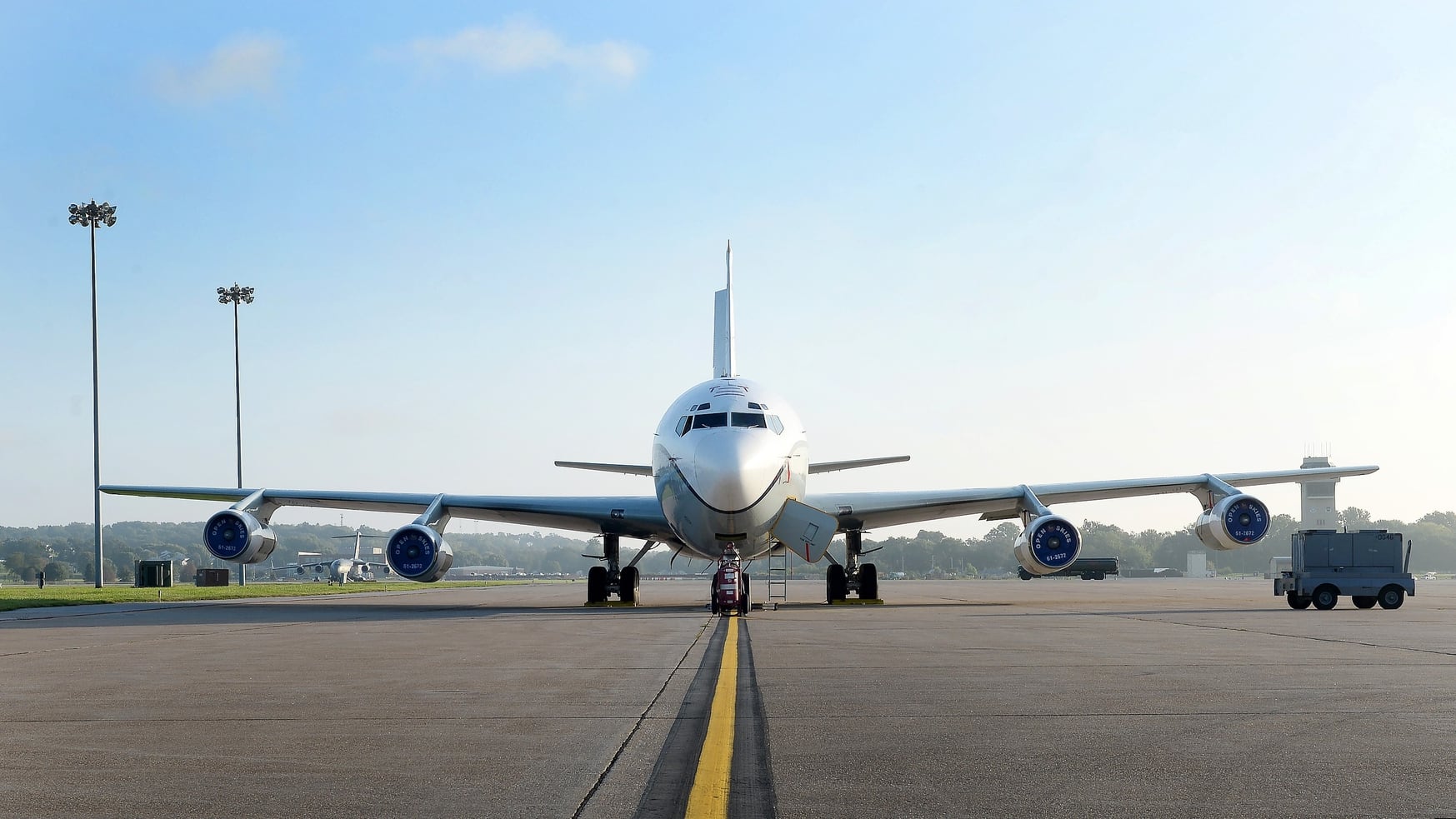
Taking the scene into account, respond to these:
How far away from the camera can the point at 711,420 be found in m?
25.4

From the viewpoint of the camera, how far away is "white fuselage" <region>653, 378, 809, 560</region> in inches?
957

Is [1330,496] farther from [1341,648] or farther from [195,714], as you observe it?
[195,714]

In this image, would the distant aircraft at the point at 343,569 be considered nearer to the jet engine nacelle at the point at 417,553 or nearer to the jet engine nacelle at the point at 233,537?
the jet engine nacelle at the point at 233,537

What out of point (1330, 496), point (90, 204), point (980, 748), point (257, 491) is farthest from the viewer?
point (1330, 496)

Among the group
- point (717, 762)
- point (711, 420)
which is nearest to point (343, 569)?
point (711, 420)

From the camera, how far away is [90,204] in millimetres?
55594

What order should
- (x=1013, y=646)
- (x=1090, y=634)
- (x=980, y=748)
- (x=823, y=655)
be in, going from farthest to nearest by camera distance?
(x=1090, y=634) < (x=1013, y=646) < (x=823, y=655) < (x=980, y=748)

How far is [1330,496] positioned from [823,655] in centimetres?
13563

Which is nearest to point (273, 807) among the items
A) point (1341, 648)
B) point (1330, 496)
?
point (1341, 648)

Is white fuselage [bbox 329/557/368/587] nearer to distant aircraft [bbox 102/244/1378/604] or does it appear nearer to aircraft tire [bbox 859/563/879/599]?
distant aircraft [bbox 102/244/1378/604]

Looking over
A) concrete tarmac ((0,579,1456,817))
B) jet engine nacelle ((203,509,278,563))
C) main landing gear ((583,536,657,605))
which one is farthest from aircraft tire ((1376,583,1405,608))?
jet engine nacelle ((203,509,278,563))

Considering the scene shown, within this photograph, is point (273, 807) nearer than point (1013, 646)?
Yes

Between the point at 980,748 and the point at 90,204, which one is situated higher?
the point at 90,204

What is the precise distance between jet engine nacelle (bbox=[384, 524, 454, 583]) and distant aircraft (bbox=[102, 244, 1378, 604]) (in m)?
0.03
